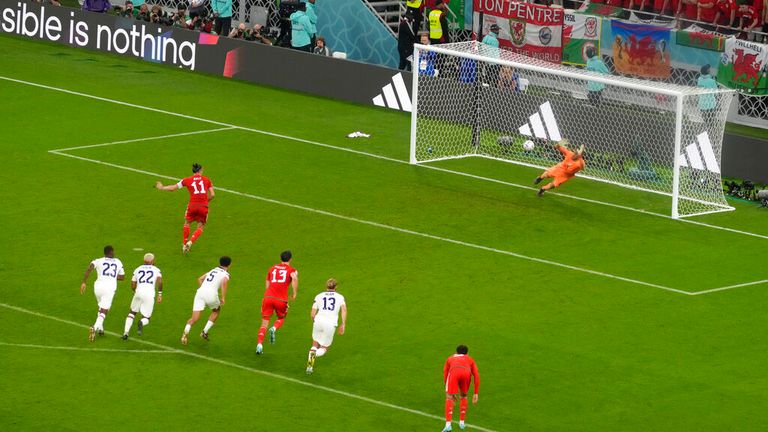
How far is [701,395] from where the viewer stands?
2484 centimetres

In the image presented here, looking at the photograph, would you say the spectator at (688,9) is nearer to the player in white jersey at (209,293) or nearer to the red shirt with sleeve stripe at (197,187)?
the red shirt with sleeve stripe at (197,187)

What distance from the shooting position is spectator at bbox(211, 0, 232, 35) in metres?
51.1

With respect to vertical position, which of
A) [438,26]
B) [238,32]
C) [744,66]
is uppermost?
[438,26]

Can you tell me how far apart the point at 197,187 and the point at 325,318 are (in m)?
6.98

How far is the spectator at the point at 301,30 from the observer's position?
4766cm

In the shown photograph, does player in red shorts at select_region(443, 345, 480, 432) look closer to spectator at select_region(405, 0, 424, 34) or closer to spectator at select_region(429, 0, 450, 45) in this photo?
spectator at select_region(429, 0, 450, 45)

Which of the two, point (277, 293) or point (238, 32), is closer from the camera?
point (277, 293)

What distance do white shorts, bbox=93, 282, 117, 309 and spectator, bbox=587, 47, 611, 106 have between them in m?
17.2

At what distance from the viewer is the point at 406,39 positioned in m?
47.2

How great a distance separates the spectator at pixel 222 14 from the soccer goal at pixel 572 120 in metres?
10.6

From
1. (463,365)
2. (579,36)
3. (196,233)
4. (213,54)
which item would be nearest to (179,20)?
(213,54)

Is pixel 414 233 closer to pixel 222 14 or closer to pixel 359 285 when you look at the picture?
pixel 359 285

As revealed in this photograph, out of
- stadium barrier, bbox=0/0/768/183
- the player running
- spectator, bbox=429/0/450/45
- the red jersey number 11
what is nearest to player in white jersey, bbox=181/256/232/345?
the red jersey number 11

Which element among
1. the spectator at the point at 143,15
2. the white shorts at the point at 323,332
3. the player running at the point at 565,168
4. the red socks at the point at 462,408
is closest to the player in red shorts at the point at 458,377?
the red socks at the point at 462,408
